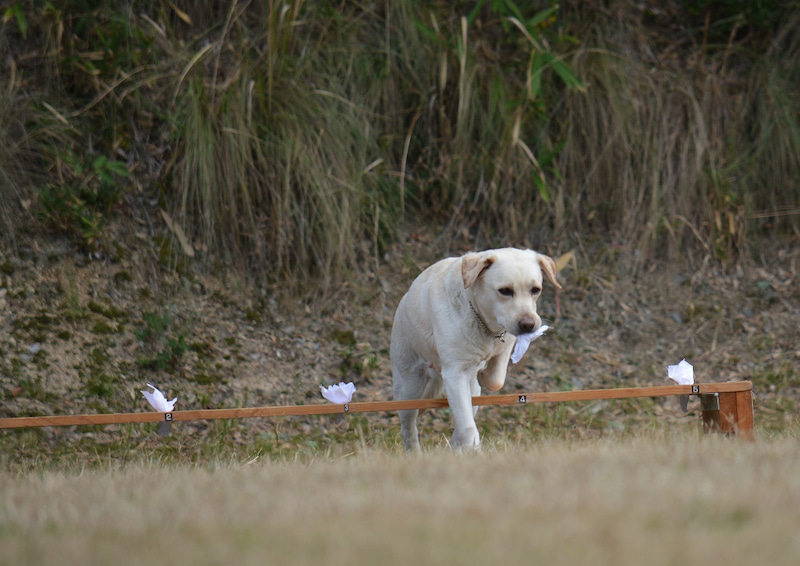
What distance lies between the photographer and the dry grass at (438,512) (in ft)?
7.92

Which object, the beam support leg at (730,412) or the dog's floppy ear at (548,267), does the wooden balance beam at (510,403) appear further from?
the dog's floppy ear at (548,267)

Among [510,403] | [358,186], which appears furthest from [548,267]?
[358,186]

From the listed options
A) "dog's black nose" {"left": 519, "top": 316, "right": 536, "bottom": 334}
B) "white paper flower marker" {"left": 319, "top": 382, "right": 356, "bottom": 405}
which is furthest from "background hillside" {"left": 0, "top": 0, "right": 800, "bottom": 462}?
"dog's black nose" {"left": 519, "top": 316, "right": 536, "bottom": 334}

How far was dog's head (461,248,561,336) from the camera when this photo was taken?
4.47m

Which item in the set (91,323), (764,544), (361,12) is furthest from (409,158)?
(764,544)

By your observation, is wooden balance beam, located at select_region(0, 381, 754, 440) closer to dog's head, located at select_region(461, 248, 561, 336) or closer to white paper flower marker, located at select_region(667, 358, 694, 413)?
white paper flower marker, located at select_region(667, 358, 694, 413)

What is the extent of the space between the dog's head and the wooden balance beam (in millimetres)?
443

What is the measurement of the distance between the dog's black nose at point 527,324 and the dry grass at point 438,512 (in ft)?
2.31

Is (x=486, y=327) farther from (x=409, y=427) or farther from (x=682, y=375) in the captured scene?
(x=682, y=375)

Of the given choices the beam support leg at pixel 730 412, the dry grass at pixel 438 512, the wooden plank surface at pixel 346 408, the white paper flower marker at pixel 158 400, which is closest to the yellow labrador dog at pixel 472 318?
the wooden plank surface at pixel 346 408

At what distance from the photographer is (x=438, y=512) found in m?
2.85

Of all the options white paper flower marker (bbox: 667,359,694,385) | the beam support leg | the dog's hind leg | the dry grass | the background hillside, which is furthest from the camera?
the background hillside

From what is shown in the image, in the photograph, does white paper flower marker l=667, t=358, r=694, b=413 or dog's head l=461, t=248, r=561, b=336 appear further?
white paper flower marker l=667, t=358, r=694, b=413

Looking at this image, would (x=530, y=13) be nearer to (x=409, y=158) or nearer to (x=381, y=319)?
(x=409, y=158)
